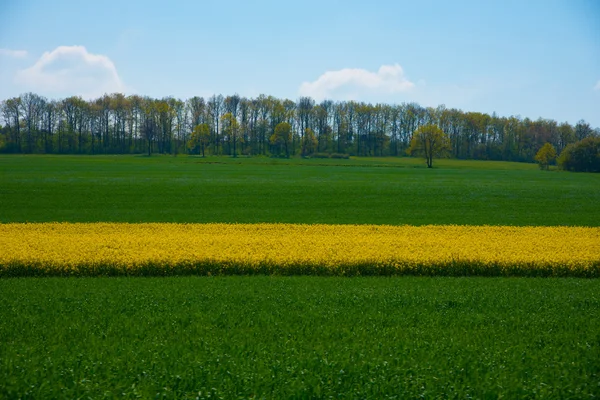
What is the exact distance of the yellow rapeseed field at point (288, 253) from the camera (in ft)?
43.1

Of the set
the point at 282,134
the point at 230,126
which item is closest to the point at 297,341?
the point at 282,134

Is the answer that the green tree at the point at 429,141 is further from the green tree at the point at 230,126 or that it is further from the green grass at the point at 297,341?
the green grass at the point at 297,341

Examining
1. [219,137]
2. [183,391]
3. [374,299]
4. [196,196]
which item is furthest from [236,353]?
[219,137]

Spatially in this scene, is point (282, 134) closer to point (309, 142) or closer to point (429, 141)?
point (309, 142)

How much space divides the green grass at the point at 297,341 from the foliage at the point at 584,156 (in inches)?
3119

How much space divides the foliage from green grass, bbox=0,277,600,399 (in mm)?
79227

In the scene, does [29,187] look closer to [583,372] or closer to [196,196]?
[196,196]

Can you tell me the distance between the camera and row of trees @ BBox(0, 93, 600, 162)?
110500mm

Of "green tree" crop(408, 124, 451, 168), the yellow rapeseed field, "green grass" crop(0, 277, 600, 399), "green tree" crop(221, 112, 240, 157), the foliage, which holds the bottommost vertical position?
"green grass" crop(0, 277, 600, 399)

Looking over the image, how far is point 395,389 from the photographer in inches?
246

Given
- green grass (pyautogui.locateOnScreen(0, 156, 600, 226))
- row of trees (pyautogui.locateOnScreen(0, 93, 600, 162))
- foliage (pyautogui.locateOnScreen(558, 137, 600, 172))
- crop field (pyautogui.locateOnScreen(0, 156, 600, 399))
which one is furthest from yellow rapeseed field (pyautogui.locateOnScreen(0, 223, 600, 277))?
row of trees (pyautogui.locateOnScreen(0, 93, 600, 162))

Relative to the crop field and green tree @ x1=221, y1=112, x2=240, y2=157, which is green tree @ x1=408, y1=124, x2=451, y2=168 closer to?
green tree @ x1=221, y1=112, x2=240, y2=157

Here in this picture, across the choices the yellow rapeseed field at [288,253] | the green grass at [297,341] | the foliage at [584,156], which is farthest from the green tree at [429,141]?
the green grass at [297,341]

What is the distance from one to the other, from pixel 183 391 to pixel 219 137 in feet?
373
